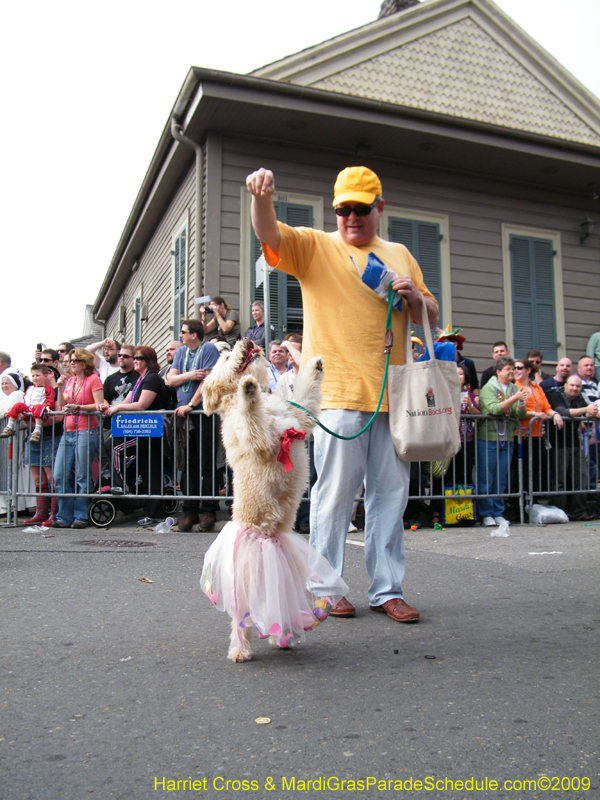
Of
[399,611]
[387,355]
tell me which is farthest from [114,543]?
[387,355]

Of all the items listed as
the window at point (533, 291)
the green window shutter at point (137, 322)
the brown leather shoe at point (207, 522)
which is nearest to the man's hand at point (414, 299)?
the brown leather shoe at point (207, 522)

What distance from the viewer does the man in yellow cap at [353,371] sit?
358 centimetres

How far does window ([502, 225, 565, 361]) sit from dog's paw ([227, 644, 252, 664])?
34.6 ft

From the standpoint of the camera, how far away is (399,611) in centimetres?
356

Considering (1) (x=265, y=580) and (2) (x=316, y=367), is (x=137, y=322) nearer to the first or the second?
(2) (x=316, y=367)

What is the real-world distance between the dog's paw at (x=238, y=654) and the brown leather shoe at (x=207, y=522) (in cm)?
462

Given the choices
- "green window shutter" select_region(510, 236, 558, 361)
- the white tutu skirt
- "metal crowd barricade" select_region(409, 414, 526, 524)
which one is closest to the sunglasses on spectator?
the white tutu skirt

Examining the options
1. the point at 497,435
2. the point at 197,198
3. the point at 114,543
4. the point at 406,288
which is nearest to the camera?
the point at 406,288

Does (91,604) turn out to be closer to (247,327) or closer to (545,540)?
(545,540)

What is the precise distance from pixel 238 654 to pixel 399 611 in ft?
3.22

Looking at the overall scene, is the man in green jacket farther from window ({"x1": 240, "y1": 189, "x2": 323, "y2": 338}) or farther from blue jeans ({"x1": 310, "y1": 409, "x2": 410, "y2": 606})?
blue jeans ({"x1": 310, "y1": 409, "x2": 410, "y2": 606})

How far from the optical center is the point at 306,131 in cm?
1095

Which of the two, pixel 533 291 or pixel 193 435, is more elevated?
pixel 533 291

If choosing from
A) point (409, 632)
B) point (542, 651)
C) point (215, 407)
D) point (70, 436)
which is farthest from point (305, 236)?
point (70, 436)
